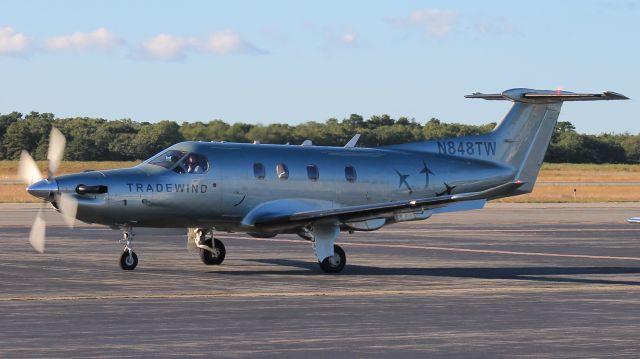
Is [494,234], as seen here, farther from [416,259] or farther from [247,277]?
[247,277]

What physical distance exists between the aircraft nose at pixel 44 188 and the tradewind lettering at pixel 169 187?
1.60m

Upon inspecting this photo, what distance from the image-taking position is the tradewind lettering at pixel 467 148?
28.9 meters

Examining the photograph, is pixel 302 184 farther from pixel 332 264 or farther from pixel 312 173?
pixel 332 264

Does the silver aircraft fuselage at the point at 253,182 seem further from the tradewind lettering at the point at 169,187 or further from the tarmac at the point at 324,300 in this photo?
the tarmac at the point at 324,300

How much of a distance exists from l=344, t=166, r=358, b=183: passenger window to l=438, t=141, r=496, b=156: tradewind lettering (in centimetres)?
264

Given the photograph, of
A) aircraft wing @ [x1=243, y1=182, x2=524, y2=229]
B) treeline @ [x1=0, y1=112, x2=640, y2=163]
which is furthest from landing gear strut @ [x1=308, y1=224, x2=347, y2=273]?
treeline @ [x1=0, y1=112, x2=640, y2=163]

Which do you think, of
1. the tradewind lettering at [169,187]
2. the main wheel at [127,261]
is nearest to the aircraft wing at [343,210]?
the tradewind lettering at [169,187]

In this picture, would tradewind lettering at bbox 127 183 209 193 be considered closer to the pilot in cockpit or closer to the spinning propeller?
the pilot in cockpit

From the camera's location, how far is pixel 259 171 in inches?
1030

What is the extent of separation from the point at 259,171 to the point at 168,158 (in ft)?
6.65

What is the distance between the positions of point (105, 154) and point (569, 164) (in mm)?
69590

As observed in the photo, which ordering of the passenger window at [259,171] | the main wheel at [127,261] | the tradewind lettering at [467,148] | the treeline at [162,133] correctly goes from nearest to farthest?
the main wheel at [127,261]
the passenger window at [259,171]
the tradewind lettering at [467,148]
the treeline at [162,133]

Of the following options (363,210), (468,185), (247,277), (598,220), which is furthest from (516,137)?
(598,220)

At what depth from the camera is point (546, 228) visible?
1734 inches
